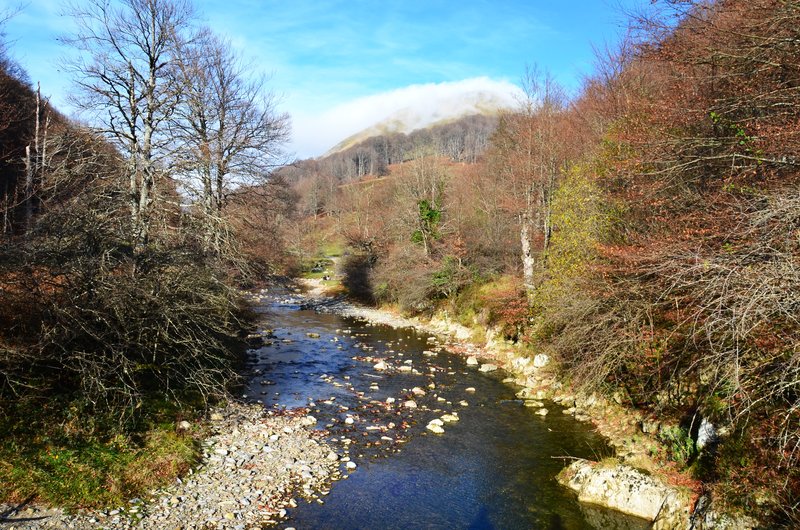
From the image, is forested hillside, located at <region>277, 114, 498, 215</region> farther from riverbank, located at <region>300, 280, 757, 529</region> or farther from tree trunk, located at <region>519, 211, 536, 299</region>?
riverbank, located at <region>300, 280, 757, 529</region>

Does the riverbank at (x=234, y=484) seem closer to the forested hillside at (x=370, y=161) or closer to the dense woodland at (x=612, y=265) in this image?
the dense woodland at (x=612, y=265)

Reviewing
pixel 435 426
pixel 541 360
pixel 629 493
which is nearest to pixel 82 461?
pixel 435 426

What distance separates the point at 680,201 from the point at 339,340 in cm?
1795

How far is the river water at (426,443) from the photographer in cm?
959

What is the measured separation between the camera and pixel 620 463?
434 inches

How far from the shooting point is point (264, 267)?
71.6ft

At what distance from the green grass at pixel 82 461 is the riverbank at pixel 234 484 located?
11.7 inches

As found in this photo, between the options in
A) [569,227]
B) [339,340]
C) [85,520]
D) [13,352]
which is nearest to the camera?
[85,520]

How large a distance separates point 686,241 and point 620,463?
5476mm

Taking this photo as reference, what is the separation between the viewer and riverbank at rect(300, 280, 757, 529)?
921cm

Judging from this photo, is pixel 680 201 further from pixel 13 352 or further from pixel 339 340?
pixel 339 340

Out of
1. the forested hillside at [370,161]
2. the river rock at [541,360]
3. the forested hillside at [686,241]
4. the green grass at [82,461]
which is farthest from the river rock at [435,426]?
the forested hillside at [370,161]

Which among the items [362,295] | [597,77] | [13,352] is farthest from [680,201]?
[362,295]

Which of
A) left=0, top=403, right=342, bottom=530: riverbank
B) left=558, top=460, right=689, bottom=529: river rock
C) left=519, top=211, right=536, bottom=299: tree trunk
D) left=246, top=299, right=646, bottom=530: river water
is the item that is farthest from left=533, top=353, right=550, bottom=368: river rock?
left=0, top=403, right=342, bottom=530: riverbank
